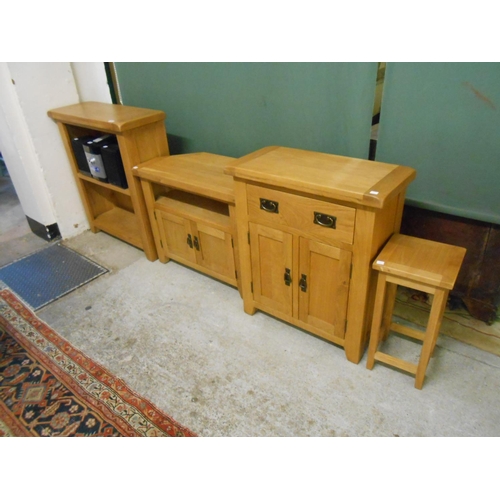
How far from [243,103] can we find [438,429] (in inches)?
74.5

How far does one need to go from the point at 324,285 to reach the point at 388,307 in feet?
1.14

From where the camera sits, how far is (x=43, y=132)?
2.60m

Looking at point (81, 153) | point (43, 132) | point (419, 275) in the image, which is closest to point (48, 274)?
point (81, 153)

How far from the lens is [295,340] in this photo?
1.93 meters

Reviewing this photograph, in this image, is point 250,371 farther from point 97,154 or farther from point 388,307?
point 97,154

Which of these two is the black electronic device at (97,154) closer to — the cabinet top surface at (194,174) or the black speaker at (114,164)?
the black speaker at (114,164)

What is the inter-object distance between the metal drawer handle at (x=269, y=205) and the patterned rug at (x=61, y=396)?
98 centimetres

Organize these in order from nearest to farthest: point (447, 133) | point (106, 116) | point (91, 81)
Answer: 1. point (447, 133)
2. point (106, 116)
3. point (91, 81)

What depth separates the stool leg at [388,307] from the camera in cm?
171

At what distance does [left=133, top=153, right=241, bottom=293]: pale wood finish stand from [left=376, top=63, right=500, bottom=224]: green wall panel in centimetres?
87

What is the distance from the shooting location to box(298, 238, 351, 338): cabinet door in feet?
5.19

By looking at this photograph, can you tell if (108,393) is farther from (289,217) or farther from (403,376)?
(403,376)

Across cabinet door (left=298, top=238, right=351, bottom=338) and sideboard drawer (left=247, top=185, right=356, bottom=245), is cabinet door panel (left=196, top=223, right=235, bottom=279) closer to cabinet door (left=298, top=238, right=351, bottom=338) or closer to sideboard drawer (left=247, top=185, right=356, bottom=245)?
sideboard drawer (left=247, top=185, right=356, bottom=245)

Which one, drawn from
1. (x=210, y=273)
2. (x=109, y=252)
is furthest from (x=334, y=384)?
(x=109, y=252)
